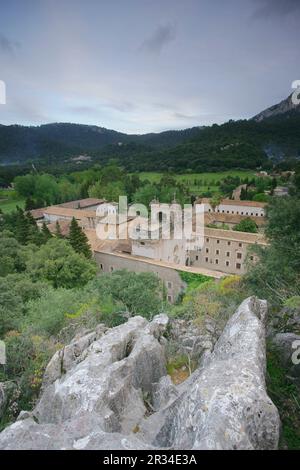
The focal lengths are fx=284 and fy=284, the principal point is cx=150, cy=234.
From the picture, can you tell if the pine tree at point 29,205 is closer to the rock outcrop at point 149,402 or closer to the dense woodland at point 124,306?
the dense woodland at point 124,306

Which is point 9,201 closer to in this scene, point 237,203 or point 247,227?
point 237,203

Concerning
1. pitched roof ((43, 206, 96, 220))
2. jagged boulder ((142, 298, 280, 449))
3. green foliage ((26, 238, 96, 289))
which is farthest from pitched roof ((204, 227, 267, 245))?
jagged boulder ((142, 298, 280, 449))

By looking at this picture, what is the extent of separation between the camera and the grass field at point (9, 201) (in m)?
66.2

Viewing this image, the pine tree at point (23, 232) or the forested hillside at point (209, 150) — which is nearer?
the pine tree at point (23, 232)

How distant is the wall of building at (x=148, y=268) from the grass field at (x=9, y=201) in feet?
143

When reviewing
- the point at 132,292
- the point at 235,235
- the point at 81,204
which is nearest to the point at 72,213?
the point at 81,204

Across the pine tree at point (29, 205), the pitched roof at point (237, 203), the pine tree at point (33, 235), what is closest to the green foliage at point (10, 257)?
the pine tree at point (33, 235)

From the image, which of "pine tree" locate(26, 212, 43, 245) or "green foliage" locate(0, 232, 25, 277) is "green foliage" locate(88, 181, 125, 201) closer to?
"pine tree" locate(26, 212, 43, 245)

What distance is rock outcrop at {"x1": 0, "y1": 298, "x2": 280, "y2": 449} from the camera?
4.44 m

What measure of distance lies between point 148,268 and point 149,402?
19417 mm

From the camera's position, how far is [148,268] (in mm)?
26641
